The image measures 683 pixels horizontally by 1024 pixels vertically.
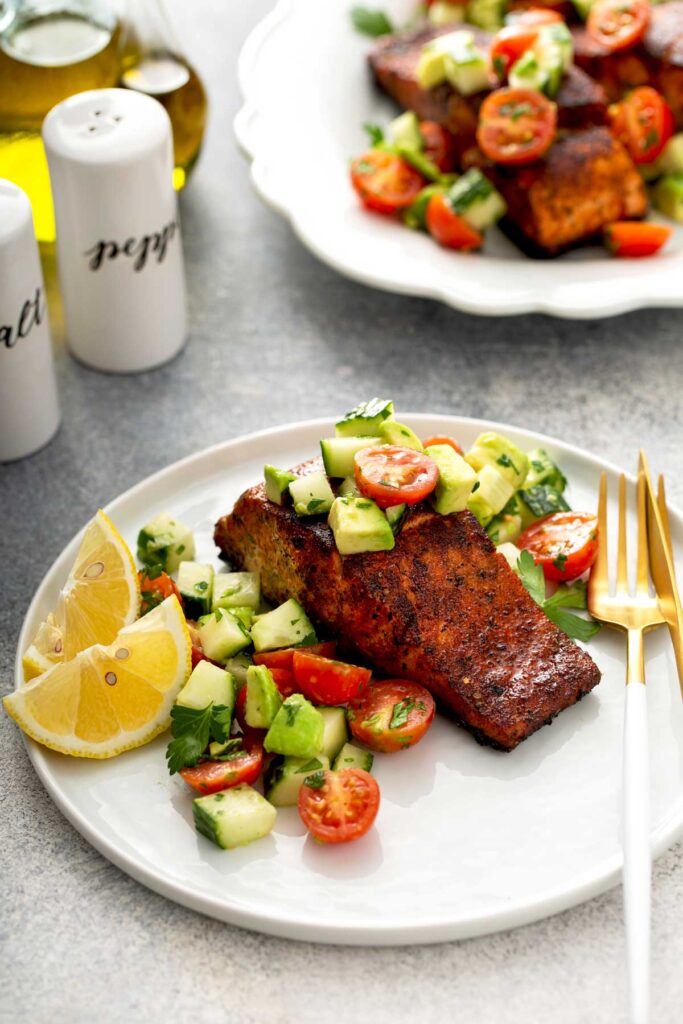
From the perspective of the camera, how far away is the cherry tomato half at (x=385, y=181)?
13.6ft

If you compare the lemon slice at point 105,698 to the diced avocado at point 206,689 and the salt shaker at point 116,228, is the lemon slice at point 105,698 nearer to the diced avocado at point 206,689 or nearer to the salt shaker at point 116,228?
the diced avocado at point 206,689

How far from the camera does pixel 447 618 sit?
9.00ft

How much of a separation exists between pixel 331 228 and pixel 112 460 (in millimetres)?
1073

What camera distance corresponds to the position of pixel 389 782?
259 cm

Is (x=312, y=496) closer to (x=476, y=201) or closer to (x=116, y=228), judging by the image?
(x=116, y=228)

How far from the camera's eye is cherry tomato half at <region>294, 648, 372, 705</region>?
8.67 ft

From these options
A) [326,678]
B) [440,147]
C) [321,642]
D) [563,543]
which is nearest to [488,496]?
[563,543]

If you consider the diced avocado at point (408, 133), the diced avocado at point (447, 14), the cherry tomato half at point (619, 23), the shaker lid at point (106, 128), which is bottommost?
the diced avocado at point (408, 133)

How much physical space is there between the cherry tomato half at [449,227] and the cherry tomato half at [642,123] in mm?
699

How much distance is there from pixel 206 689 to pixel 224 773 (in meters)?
0.19

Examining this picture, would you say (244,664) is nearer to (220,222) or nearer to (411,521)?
(411,521)

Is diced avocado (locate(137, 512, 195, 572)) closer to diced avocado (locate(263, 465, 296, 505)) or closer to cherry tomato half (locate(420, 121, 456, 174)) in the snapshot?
diced avocado (locate(263, 465, 296, 505))

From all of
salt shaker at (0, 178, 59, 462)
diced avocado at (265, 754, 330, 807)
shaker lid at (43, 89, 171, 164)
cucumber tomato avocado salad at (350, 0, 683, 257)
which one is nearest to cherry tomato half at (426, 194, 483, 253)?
cucumber tomato avocado salad at (350, 0, 683, 257)

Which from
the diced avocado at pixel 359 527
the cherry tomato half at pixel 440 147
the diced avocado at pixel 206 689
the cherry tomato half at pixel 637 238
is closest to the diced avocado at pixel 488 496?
the diced avocado at pixel 359 527
